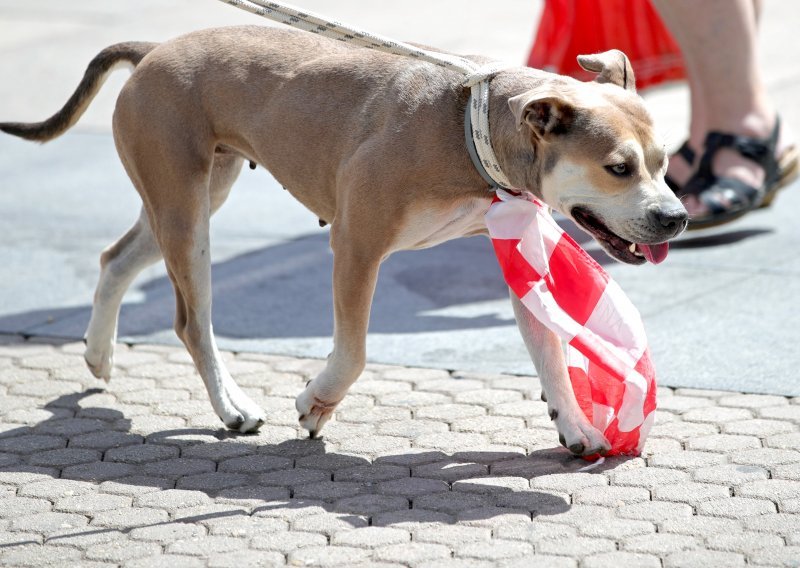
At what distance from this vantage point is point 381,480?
428 cm

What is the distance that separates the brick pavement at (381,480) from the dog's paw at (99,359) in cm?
10

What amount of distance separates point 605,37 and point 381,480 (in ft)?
15.6

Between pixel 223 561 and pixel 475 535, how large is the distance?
0.78 metres

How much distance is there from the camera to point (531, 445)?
14.9 feet

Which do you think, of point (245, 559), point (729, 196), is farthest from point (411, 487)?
point (729, 196)

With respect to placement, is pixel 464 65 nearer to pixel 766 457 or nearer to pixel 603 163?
pixel 603 163

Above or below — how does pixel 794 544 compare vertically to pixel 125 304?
above

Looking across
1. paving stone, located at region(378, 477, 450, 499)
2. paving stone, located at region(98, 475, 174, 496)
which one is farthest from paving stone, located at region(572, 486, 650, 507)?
paving stone, located at region(98, 475, 174, 496)

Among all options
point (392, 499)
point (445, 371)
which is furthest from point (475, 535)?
point (445, 371)

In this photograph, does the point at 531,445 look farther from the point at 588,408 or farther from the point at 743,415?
the point at 743,415

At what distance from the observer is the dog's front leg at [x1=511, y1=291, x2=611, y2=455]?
4.32 meters

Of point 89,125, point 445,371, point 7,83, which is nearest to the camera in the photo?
point 445,371

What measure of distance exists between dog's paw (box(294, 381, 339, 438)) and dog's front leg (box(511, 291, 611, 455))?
0.76 meters

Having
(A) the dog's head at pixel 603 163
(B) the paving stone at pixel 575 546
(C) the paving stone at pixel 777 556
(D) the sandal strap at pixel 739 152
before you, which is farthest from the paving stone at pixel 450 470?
(D) the sandal strap at pixel 739 152
